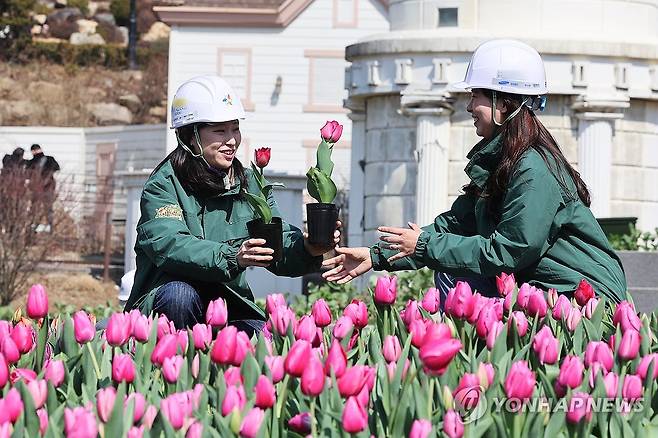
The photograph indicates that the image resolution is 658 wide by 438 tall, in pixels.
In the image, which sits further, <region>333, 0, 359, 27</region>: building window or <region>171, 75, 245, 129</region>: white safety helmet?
<region>333, 0, 359, 27</region>: building window

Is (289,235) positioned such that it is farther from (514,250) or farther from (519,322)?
(519,322)

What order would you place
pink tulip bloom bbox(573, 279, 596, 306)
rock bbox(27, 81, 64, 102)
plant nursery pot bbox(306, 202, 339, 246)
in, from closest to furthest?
pink tulip bloom bbox(573, 279, 596, 306) → plant nursery pot bbox(306, 202, 339, 246) → rock bbox(27, 81, 64, 102)

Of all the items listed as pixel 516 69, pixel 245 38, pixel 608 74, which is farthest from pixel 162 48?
pixel 516 69

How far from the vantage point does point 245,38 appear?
144ft

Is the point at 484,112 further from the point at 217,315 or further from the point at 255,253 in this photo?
the point at 217,315

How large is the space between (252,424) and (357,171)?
44.0ft

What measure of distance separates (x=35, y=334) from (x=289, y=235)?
5.27 feet

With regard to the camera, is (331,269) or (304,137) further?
(304,137)

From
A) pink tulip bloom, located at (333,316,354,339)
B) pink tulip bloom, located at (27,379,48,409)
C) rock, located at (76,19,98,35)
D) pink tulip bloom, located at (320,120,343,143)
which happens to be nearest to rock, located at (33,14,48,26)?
rock, located at (76,19,98,35)

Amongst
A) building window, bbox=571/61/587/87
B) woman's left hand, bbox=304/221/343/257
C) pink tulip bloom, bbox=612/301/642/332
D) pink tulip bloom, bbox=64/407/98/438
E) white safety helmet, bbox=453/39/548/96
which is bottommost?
→ pink tulip bloom, bbox=64/407/98/438

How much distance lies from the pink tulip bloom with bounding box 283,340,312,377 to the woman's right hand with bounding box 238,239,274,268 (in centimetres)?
182

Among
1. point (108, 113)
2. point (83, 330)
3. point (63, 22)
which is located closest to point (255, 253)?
point (83, 330)

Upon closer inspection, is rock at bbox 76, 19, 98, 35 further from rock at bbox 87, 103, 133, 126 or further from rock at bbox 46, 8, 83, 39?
rock at bbox 87, 103, 133, 126

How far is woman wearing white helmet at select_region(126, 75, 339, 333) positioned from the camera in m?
6.48
